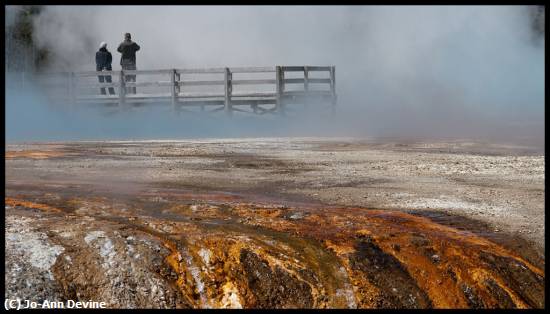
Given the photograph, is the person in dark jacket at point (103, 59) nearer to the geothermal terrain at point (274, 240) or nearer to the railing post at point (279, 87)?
the railing post at point (279, 87)

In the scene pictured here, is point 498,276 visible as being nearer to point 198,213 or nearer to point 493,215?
point 493,215

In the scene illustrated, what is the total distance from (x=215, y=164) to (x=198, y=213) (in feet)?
9.58

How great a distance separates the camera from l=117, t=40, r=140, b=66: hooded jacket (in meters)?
17.5

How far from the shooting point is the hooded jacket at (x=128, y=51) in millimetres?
17500

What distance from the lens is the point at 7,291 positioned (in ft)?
9.71

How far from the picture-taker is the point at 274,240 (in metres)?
3.70

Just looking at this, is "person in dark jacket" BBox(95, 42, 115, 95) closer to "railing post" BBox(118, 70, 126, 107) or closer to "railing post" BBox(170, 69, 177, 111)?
"railing post" BBox(118, 70, 126, 107)

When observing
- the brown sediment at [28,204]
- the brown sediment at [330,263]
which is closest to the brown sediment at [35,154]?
the brown sediment at [28,204]

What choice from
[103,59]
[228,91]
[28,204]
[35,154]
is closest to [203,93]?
[228,91]

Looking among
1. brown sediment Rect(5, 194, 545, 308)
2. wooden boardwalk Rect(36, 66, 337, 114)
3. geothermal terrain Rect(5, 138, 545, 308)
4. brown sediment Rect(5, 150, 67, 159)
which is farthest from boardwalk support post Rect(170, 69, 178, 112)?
brown sediment Rect(5, 194, 545, 308)

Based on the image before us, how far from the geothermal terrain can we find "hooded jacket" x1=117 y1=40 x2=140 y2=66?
11.6 m

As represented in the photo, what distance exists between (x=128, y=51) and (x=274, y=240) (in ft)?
47.8

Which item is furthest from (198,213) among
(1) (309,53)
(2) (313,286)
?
(1) (309,53)

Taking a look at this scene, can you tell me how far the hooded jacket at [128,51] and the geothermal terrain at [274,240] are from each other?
11574mm
